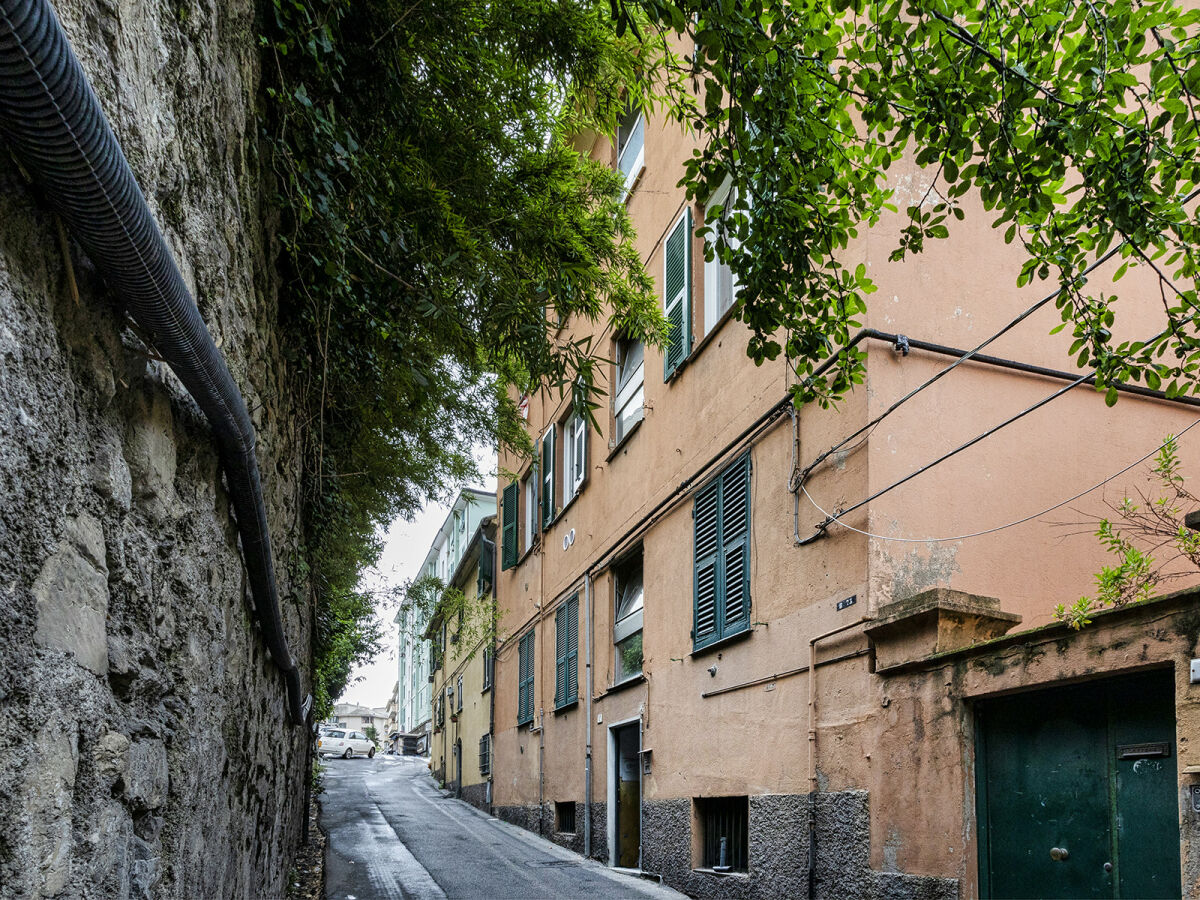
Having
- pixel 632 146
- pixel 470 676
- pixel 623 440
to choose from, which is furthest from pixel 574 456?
pixel 470 676

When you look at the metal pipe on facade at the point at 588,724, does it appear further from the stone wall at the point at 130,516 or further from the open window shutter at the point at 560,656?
the stone wall at the point at 130,516

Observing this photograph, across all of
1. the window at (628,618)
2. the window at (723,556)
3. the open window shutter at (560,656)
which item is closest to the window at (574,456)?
the open window shutter at (560,656)

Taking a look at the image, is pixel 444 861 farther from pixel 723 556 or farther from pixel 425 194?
pixel 425 194

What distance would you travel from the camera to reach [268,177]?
4.00 metres

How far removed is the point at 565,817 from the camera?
14797 mm

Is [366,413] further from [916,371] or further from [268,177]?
[916,371]

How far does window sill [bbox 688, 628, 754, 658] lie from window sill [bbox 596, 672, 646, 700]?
1611 millimetres

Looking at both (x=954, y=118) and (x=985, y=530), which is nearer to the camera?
(x=954, y=118)

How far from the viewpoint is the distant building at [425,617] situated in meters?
17.0

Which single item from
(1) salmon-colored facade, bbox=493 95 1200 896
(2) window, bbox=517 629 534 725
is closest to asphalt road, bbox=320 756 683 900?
(1) salmon-colored facade, bbox=493 95 1200 896

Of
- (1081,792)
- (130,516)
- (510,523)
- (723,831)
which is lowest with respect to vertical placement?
(723,831)

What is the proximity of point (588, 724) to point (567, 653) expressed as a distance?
1.80 meters

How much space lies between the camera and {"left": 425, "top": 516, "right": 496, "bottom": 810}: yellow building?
20359 mm

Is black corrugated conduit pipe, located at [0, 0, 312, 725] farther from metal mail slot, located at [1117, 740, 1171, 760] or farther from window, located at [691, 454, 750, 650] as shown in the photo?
window, located at [691, 454, 750, 650]
